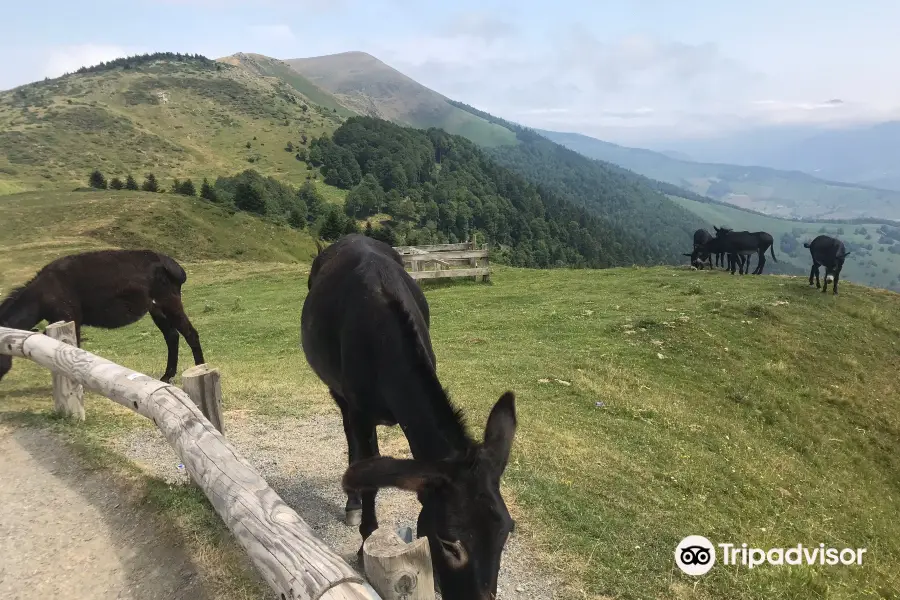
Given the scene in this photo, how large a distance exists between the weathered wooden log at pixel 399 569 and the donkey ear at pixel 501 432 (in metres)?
0.72

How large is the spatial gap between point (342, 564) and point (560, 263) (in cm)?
10634

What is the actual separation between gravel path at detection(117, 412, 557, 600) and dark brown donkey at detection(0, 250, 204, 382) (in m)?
3.71

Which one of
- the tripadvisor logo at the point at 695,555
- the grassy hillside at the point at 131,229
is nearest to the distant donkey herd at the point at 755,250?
the tripadvisor logo at the point at 695,555

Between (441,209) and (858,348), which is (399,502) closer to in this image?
(858,348)

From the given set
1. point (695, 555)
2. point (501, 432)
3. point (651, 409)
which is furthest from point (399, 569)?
point (651, 409)

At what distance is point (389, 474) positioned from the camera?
280 cm

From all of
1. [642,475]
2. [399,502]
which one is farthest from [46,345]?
[642,475]

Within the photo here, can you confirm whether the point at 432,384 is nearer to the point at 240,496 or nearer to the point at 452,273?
the point at 240,496

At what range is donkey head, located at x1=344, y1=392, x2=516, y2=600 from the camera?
277 cm

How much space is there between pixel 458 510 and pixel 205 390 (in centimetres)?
331

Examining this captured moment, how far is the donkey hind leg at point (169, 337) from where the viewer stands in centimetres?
1077

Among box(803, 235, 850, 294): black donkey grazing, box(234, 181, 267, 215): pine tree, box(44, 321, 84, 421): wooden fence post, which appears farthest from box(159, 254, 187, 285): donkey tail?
box(234, 181, 267, 215): pine tree

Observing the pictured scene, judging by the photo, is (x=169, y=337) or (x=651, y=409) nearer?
(x=651, y=409)

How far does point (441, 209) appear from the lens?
369 feet
